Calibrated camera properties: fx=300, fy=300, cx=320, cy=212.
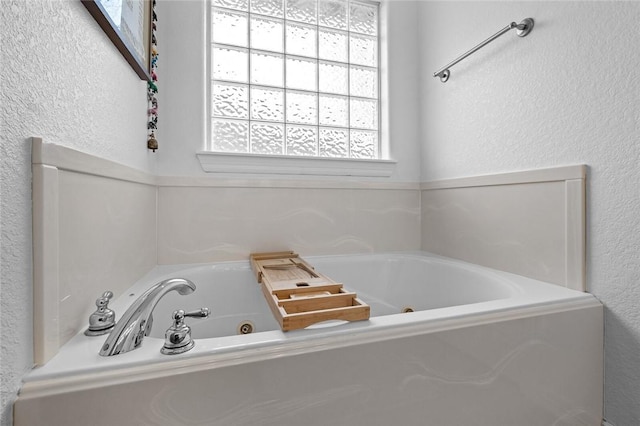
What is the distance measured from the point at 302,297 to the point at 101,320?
472mm

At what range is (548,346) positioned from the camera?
31.9 inches

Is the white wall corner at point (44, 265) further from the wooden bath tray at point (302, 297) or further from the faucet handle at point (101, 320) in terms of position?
the wooden bath tray at point (302, 297)

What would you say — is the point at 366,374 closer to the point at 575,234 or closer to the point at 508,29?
the point at 575,234

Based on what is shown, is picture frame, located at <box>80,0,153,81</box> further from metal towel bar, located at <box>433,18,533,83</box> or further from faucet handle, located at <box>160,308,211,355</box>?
metal towel bar, located at <box>433,18,533,83</box>

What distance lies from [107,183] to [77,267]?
274mm

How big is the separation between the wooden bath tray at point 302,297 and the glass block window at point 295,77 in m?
0.71

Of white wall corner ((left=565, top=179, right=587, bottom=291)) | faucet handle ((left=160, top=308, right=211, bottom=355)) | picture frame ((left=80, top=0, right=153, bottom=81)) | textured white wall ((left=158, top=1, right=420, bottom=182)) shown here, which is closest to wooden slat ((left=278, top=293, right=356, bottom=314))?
faucet handle ((left=160, top=308, right=211, bottom=355))

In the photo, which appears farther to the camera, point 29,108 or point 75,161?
point 75,161

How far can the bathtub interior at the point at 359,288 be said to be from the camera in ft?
3.89

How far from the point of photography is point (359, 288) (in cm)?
153

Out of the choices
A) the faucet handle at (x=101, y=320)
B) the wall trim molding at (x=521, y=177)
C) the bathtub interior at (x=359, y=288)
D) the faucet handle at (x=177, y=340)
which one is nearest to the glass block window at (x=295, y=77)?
the wall trim molding at (x=521, y=177)

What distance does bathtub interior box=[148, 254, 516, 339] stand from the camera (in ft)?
3.89

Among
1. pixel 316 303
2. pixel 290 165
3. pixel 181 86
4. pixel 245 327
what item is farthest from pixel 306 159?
pixel 316 303

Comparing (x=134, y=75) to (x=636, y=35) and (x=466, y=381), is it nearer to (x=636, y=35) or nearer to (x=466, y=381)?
(x=466, y=381)
